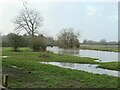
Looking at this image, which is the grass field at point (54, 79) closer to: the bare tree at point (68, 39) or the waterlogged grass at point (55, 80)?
the waterlogged grass at point (55, 80)

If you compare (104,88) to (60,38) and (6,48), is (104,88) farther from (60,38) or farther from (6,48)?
(60,38)

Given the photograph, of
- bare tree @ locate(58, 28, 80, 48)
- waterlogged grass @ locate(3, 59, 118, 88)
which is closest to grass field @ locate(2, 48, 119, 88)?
waterlogged grass @ locate(3, 59, 118, 88)

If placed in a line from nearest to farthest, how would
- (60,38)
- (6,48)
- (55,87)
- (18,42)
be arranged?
1. (55,87)
2. (18,42)
3. (6,48)
4. (60,38)

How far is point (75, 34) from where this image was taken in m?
99.0

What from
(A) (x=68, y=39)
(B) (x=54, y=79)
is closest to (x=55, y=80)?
(B) (x=54, y=79)

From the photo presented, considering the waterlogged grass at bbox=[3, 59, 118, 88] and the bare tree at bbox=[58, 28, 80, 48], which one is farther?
the bare tree at bbox=[58, 28, 80, 48]

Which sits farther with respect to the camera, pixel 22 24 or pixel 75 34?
pixel 75 34

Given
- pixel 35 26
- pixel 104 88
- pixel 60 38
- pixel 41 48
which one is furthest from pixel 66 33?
pixel 104 88

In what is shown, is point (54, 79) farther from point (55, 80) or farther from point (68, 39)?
point (68, 39)

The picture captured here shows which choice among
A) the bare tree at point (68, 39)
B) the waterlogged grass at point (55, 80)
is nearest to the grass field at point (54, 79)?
the waterlogged grass at point (55, 80)

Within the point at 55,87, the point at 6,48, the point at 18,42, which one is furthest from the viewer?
the point at 6,48

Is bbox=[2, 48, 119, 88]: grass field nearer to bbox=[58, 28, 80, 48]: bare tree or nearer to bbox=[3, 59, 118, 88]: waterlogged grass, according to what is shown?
bbox=[3, 59, 118, 88]: waterlogged grass

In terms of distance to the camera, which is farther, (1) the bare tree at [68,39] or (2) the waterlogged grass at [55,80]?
(1) the bare tree at [68,39]

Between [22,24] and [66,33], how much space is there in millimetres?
29767
